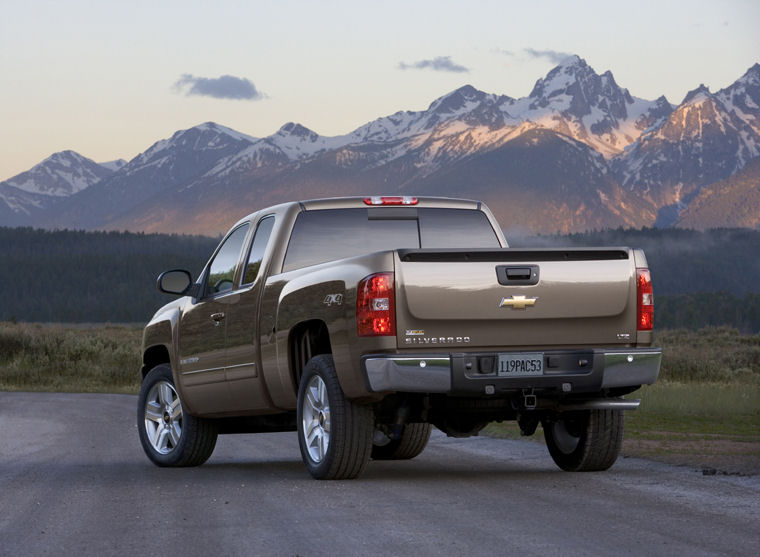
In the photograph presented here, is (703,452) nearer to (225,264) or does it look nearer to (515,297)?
(515,297)

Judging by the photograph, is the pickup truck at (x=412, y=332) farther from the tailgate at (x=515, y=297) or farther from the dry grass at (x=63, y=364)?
the dry grass at (x=63, y=364)

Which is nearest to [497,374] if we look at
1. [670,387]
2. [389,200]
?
[389,200]

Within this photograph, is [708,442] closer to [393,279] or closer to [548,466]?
[548,466]

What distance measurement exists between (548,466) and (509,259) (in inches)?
120

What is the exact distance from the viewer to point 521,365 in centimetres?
964

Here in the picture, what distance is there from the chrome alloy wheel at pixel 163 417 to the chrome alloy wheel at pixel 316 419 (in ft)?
8.20

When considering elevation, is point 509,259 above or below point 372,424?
above

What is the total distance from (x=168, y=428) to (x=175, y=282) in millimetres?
1502

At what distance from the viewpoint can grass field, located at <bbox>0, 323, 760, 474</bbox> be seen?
14.0m

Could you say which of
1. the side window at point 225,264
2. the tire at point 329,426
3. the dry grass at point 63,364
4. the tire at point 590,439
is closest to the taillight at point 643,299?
the tire at point 590,439

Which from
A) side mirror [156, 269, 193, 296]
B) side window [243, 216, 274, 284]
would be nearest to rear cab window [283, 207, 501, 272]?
side window [243, 216, 274, 284]

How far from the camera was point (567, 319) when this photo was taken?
983cm

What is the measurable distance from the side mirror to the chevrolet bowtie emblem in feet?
11.8

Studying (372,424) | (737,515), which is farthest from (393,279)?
(737,515)
